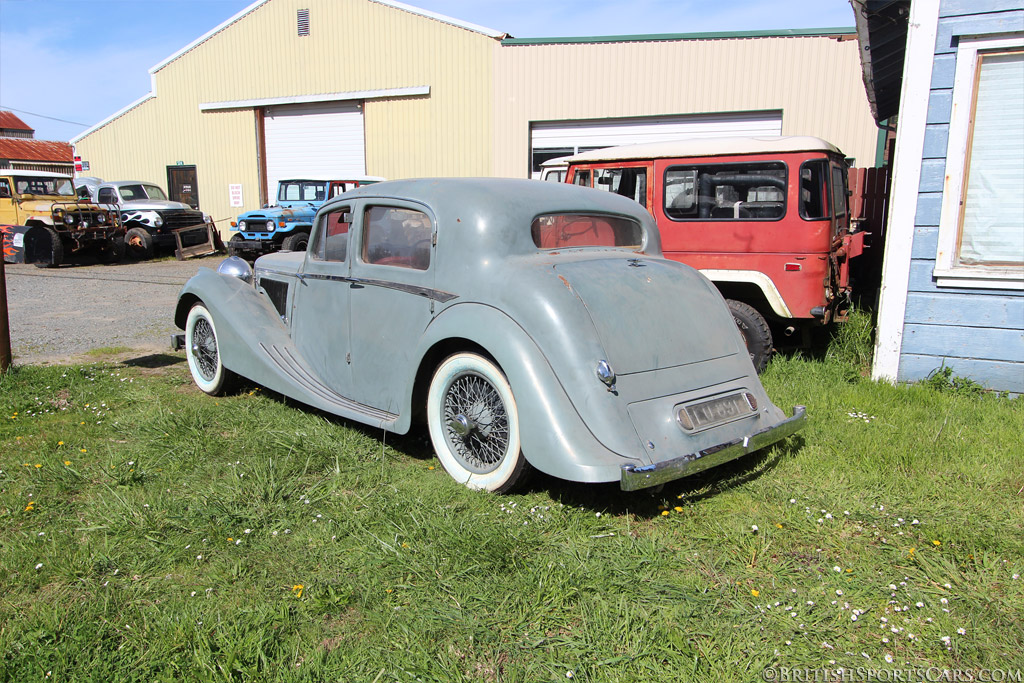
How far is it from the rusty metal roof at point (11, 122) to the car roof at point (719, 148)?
3230 inches

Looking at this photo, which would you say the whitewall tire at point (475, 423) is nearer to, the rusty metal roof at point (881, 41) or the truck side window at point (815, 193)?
the truck side window at point (815, 193)

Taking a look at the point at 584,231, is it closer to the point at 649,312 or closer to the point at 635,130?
the point at 649,312

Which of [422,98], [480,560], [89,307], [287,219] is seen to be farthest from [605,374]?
[422,98]

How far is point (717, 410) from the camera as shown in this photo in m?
3.45

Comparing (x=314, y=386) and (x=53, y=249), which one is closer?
(x=314, y=386)

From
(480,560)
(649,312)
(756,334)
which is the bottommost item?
(480,560)

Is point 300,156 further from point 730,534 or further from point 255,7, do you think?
point 730,534

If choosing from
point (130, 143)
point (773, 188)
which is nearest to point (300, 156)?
point (130, 143)

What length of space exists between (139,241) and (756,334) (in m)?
15.0

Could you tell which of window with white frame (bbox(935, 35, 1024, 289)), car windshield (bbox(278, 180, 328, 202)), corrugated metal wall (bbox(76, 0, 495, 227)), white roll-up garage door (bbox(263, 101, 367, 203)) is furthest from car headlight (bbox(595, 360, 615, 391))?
white roll-up garage door (bbox(263, 101, 367, 203))

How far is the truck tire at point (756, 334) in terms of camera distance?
578 cm

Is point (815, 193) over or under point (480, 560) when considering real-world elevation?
over

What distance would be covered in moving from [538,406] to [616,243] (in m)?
1.54

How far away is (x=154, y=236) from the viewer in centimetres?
1634
